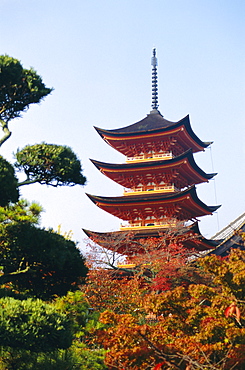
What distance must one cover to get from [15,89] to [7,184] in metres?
2.40

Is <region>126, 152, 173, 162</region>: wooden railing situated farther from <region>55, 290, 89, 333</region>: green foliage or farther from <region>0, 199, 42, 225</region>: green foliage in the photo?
<region>0, 199, 42, 225</region>: green foliage

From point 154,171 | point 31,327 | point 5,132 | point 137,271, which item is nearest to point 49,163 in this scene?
point 5,132

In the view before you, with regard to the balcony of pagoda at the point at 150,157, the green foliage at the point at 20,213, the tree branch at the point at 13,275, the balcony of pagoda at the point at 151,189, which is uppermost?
the balcony of pagoda at the point at 150,157

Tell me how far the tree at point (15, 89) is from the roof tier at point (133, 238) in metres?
15.7

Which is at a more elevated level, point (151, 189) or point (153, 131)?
point (153, 131)

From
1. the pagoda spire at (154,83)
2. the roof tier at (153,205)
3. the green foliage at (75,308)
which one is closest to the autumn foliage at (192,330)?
the green foliage at (75,308)

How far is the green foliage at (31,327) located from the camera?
7.70 metres

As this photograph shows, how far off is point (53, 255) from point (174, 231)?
54.2 ft

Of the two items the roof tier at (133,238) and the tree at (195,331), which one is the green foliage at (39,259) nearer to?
the tree at (195,331)

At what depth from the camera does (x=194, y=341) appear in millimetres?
9617

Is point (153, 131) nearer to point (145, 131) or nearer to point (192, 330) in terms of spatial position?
point (145, 131)

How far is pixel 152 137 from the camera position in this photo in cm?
2972

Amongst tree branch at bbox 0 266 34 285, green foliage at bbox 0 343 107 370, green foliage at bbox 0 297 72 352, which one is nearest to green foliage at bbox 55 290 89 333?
green foliage at bbox 0 343 107 370

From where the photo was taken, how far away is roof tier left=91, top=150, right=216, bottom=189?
91.6 ft
